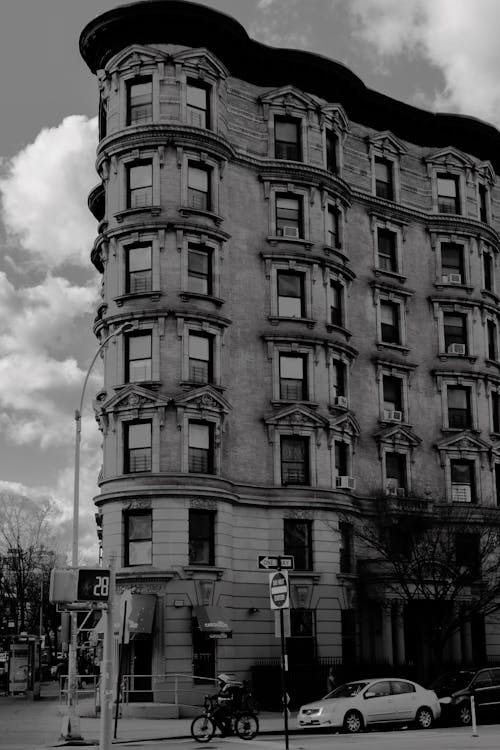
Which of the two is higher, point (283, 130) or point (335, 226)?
point (283, 130)

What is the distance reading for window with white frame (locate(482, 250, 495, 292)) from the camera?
176 feet

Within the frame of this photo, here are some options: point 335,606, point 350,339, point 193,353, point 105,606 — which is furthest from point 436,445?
point 105,606

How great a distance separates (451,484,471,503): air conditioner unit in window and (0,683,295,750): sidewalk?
53.5 feet

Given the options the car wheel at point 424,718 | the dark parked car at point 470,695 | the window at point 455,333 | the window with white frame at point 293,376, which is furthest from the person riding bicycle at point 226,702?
the window at point 455,333

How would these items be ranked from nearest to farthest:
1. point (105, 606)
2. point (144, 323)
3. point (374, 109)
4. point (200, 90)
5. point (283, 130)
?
point (105, 606) < point (144, 323) < point (200, 90) < point (283, 130) < point (374, 109)

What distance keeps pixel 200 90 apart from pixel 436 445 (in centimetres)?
1935

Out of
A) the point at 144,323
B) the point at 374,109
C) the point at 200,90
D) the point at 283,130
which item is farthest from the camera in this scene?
the point at 374,109

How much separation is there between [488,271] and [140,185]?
2027 centimetres

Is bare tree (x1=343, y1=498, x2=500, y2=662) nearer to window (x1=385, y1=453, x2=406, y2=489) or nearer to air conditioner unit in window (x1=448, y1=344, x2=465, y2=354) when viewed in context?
window (x1=385, y1=453, x2=406, y2=489)

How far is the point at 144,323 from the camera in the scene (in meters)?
41.0

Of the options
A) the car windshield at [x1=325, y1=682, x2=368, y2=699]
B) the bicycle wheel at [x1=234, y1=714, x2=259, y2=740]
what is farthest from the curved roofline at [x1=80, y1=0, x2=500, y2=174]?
the bicycle wheel at [x1=234, y1=714, x2=259, y2=740]

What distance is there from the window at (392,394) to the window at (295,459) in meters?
6.35

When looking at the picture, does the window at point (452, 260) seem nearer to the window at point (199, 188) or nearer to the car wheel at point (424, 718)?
the window at point (199, 188)

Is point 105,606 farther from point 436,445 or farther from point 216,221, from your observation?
point 436,445
